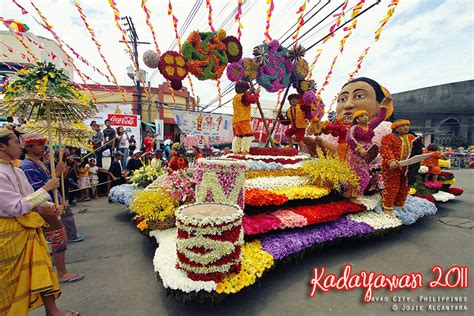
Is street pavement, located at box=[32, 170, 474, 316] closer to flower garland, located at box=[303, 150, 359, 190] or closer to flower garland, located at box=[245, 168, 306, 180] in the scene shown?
Answer: flower garland, located at box=[303, 150, 359, 190]

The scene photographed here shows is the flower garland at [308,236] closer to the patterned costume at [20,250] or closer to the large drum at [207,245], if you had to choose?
the large drum at [207,245]

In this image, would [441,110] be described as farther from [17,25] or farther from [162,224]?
[17,25]

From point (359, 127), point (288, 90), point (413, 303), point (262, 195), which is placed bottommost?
point (413, 303)

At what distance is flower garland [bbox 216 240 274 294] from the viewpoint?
8.95 feet

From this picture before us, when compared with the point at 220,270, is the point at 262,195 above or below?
above

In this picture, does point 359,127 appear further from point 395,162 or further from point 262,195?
point 262,195

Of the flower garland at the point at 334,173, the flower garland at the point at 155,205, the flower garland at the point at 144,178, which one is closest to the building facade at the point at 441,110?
the flower garland at the point at 334,173

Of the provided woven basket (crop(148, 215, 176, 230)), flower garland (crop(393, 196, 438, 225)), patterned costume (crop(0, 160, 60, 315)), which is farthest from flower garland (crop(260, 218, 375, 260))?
patterned costume (crop(0, 160, 60, 315))

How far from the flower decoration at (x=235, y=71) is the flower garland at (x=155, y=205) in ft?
11.7

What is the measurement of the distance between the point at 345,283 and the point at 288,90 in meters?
5.80

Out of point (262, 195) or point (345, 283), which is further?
point (262, 195)

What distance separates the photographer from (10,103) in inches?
119

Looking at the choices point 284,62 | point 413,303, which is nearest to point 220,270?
point 413,303

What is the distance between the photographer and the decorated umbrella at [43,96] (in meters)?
3.03
